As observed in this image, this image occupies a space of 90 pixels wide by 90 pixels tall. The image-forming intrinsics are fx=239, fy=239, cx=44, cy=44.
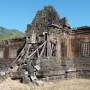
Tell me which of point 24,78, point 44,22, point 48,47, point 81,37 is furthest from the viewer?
point 44,22

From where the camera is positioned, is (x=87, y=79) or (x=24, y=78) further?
(x=87, y=79)

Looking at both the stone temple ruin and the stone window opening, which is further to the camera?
the stone window opening

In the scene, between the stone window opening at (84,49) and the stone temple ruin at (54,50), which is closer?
the stone temple ruin at (54,50)

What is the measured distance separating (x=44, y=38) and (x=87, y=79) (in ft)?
17.7

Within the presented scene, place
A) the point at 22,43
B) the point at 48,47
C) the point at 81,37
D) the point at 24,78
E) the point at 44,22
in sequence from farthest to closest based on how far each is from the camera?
the point at 22,43
the point at 44,22
the point at 81,37
the point at 48,47
the point at 24,78

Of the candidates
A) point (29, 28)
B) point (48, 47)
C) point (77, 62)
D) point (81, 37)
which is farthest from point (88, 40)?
point (29, 28)

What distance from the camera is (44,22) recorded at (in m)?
24.6

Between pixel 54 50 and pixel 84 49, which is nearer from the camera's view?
pixel 54 50

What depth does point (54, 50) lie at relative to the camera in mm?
22484

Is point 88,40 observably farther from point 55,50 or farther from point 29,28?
point 29,28

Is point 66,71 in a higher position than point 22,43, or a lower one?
lower

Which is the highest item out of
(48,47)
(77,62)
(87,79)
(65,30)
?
(65,30)

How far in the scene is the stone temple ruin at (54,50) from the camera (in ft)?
64.0

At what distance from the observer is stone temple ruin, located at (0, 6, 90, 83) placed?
19.5 meters
